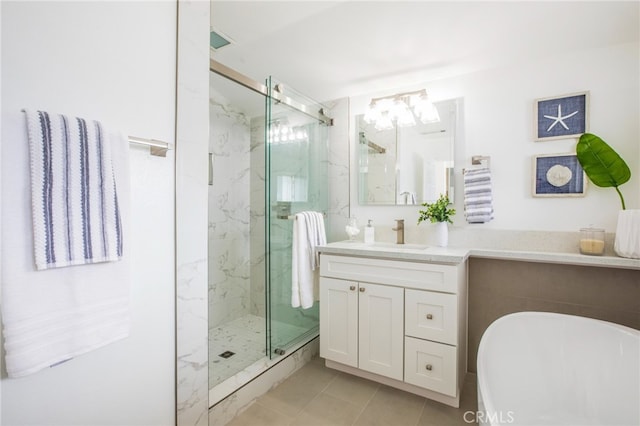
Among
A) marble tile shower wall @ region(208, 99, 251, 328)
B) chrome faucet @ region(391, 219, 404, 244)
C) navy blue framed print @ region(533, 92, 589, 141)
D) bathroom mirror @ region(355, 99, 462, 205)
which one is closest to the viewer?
navy blue framed print @ region(533, 92, 589, 141)

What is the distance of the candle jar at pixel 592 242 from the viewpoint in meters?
1.59

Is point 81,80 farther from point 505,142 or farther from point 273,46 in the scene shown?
point 505,142

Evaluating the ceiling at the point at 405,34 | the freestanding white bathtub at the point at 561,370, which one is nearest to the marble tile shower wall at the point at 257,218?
the ceiling at the point at 405,34

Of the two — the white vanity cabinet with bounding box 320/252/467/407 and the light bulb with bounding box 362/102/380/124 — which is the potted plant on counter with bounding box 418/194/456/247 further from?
the light bulb with bounding box 362/102/380/124

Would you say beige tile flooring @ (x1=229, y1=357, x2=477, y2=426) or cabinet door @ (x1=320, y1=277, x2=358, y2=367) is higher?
cabinet door @ (x1=320, y1=277, x2=358, y2=367)

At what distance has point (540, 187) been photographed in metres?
1.82

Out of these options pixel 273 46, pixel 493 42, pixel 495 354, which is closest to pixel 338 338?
pixel 495 354

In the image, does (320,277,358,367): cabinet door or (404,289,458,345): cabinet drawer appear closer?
(404,289,458,345): cabinet drawer

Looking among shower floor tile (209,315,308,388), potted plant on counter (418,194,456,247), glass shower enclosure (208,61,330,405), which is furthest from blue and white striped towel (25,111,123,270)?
potted plant on counter (418,194,456,247)

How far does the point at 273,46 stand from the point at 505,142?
1.65 m

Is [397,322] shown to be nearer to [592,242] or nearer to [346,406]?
[346,406]

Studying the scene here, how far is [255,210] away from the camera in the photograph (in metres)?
2.92

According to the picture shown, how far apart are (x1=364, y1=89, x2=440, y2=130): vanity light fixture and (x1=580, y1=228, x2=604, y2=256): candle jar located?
116cm

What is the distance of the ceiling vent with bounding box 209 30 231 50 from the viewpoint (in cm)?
163
